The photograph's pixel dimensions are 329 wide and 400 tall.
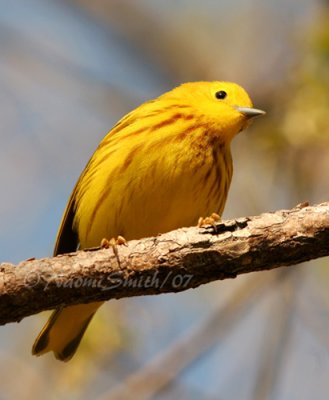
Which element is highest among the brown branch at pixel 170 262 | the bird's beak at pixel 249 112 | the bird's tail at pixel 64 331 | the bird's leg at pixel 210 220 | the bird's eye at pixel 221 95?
the bird's eye at pixel 221 95

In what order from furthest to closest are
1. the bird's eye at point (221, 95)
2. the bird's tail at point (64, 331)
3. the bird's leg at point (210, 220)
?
the bird's eye at point (221, 95), the bird's tail at point (64, 331), the bird's leg at point (210, 220)

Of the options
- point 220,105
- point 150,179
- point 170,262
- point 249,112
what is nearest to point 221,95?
point 220,105

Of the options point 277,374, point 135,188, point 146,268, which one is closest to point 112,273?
point 146,268

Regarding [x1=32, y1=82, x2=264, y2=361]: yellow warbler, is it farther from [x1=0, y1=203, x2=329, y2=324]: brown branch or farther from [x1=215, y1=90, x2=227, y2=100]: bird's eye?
[x1=0, y1=203, x2=329, y2=324]: brown branch

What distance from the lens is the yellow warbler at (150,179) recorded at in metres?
5.54

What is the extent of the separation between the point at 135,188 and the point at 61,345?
139 cm

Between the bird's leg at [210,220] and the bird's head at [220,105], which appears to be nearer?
the bird's leg at [210,220]

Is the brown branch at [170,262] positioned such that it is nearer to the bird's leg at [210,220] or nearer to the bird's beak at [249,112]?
the bird's leg at [210,220]

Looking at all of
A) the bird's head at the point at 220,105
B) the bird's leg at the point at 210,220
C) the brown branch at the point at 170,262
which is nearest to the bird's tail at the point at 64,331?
the bird's leg at the point at 210,220

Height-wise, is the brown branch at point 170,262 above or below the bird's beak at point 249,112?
below

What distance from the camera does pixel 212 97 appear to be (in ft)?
20.5

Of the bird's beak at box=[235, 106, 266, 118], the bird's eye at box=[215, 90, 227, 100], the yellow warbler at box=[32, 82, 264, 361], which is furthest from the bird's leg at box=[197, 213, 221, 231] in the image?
the bird's eye at box=[215, 90, 227, 100]

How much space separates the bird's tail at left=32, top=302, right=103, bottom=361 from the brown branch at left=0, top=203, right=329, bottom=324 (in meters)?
1.70

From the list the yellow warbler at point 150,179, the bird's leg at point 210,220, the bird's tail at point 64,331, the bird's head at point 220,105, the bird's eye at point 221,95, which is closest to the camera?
the bird's leg at point 210,220
